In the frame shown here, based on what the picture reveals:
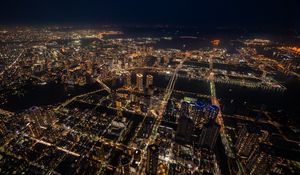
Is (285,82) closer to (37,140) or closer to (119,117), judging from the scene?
(119,117)

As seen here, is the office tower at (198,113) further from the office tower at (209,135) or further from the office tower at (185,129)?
the office tower at (209,135)

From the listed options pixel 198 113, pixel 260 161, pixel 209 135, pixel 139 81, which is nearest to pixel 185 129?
pixel 209 135

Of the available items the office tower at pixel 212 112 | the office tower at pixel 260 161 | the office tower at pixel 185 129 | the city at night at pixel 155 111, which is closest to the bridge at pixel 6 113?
the city at night at pixel 155 111

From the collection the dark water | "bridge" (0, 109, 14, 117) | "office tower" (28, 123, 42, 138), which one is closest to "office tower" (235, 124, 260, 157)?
"office tower" (28, 123, 42, 138)

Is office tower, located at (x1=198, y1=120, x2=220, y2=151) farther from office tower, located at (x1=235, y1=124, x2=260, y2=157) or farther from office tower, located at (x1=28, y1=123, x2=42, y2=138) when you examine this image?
office tower, located at (x1=28, y1=123, x2=42, y2=138)

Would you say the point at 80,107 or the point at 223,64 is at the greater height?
the point at 223,64

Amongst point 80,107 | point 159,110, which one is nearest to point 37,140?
point 80,107
